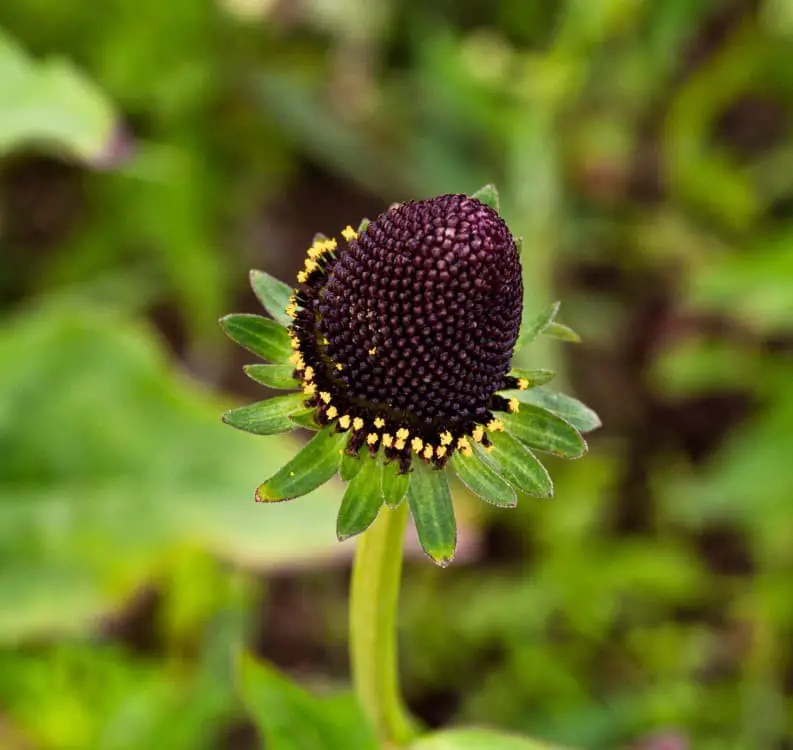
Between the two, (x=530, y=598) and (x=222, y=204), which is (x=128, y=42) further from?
(x=530, y=598)

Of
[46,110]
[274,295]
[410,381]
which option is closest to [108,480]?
[46,110]

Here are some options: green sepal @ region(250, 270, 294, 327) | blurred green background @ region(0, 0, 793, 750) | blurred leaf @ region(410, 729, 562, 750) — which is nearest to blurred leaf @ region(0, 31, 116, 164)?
blurred green background @ region(0, 0, 793, 750)

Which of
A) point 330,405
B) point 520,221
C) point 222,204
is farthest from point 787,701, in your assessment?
point 222,204

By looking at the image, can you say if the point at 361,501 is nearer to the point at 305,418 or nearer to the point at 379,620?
the point at 305,418

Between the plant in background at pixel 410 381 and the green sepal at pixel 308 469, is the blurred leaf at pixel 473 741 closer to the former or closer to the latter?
the plant in background at pixel 410 381

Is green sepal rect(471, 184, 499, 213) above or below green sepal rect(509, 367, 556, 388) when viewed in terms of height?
above

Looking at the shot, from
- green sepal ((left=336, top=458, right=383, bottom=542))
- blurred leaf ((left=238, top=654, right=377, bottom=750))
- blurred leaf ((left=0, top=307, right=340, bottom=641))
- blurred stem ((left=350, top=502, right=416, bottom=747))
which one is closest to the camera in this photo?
green sepal ((left=336, top=458, right=383, bottom=542))

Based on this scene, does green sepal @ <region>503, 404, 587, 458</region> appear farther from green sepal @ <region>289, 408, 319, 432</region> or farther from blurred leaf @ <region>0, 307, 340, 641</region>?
blurred leaf @ <region>0, 307, 340, 641</region>

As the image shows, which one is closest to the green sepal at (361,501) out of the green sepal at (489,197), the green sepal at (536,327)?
the green sepal at (536,327)
